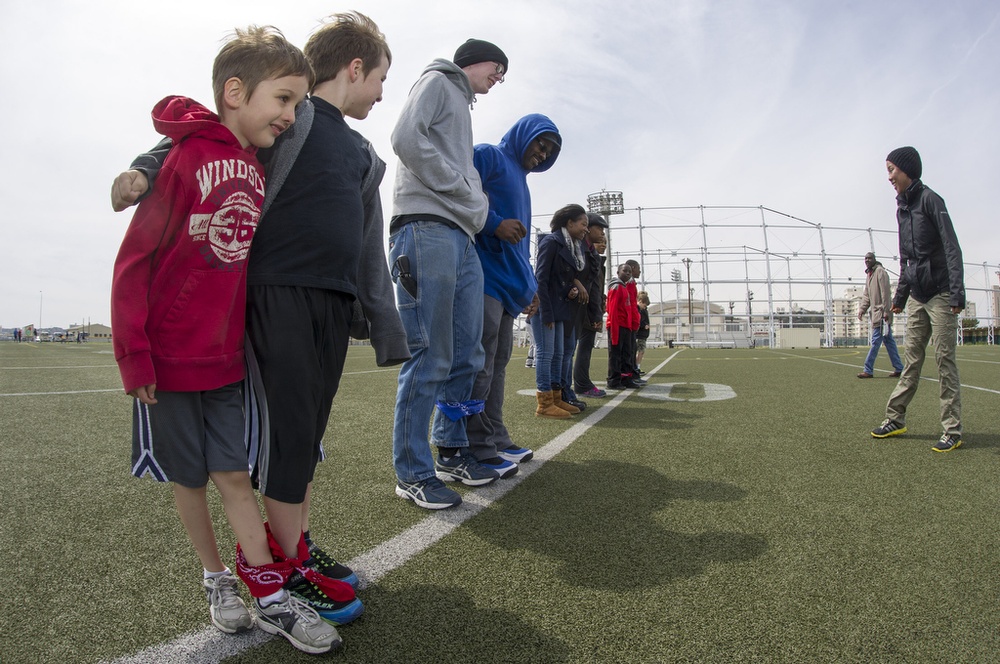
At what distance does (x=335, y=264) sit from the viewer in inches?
62.5

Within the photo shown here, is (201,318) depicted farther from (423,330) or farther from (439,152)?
(439,152)

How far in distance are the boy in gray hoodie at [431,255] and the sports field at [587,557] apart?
0.29 metres

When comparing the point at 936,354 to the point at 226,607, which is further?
the point at 936,354

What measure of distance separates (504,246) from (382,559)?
1759 millimetres

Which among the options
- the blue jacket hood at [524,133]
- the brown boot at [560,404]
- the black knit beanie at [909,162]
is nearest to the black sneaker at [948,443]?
the black knit beanie at [909,162]

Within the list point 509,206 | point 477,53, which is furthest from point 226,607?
point 477,53

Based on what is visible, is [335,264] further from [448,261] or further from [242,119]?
[448,261]

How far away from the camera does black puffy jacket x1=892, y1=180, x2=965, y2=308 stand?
12.2ft

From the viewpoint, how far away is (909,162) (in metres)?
3.92

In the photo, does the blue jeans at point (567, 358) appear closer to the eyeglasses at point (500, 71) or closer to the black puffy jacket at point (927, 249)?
the black puffy jacket at point (927, 249)

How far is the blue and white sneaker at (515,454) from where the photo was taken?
3209mm

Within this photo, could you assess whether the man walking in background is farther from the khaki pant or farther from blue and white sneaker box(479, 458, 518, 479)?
blue and white sneaker box(479, 458, 518, 479)

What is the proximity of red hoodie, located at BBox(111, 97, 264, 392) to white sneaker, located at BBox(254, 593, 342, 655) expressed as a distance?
21.9 inches

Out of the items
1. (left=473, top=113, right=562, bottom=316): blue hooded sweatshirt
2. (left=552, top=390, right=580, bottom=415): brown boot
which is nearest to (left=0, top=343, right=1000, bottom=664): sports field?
(left=473, top=113, right=562, bottom=316): blue hooded sweatshirt
